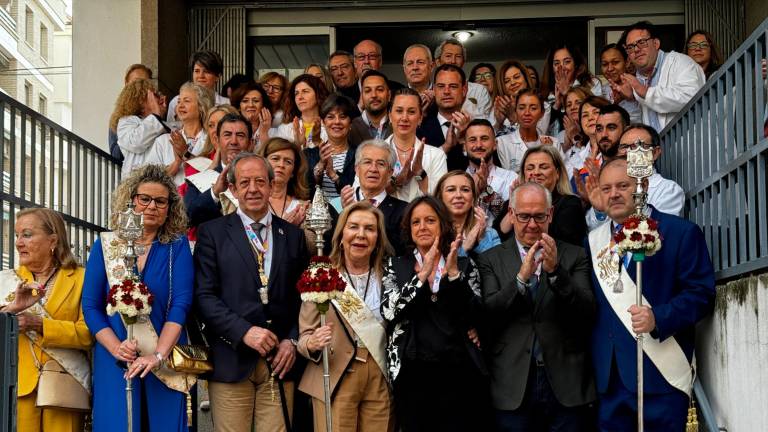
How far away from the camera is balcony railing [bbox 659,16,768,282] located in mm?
7039

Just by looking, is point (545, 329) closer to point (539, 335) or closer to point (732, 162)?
point (539, 335)

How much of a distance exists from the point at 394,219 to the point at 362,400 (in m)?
1.53

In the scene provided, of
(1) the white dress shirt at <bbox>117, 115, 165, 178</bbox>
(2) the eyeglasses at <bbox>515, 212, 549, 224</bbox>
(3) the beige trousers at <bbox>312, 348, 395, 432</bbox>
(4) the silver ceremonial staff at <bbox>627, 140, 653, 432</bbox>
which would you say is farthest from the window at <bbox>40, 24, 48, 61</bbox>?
(4) the silver ceremonial staff at <bbox>627, 140, 653, 432</bbox>

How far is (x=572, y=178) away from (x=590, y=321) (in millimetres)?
2626

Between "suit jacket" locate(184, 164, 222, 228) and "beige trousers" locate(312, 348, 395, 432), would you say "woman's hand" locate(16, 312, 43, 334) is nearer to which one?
"beige trousers" locate(312, 348, 395, 432)

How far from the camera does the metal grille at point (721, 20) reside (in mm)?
14758

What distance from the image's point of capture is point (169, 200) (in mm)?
7805

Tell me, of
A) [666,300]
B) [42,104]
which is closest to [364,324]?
[666,300]

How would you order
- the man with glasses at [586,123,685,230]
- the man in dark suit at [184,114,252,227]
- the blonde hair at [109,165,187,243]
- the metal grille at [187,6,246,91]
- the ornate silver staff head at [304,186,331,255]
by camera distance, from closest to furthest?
the ornate silver staff head at [304,186,331,255] < the blonde hair at [109,165,187,243] < the man with glasses at [586,123,685,230] < the man in dark suit at [184,114,252,227] < the metal grille at [187,6,246,91]

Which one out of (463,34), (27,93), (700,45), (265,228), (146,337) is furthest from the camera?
(27,93)

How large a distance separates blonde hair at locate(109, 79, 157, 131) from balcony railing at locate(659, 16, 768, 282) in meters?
5.04

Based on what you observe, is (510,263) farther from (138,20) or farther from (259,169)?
(138,20)

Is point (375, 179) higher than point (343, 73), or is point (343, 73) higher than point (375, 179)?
point (343, 73)

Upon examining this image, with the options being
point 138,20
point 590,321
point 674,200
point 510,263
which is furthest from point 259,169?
point 138,20
